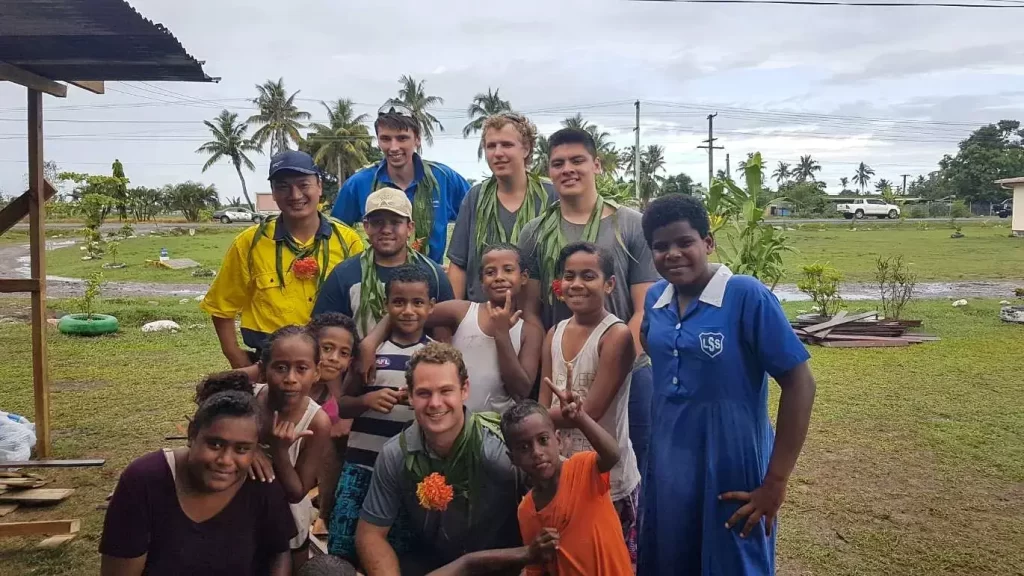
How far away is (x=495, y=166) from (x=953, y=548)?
368 cm

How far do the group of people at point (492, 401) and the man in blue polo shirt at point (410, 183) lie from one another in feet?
1.80

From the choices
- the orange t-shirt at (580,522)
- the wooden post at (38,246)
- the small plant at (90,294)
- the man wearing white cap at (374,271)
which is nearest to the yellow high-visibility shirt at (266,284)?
the man wearing white cap at (374,271)

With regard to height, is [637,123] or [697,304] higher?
[637,123]

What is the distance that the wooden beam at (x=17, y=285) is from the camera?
607 cm

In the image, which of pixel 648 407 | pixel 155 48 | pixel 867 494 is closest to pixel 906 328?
pixel 867 494

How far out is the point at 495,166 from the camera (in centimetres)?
411

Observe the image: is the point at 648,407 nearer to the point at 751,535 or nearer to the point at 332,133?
the point at 751,535

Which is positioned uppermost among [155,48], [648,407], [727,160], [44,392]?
[727,160]

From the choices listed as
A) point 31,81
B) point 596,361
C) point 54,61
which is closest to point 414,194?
point 596,361

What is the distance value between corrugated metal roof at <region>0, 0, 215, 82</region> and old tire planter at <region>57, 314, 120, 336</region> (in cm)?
711

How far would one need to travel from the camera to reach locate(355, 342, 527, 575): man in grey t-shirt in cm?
303

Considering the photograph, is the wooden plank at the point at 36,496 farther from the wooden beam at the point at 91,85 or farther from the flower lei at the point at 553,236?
the flower lei at the point at 553,236

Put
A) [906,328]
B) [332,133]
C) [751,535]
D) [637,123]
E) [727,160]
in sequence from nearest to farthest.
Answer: [751,535] < [906,328] < [637,123] < [727,160] < [332,133]

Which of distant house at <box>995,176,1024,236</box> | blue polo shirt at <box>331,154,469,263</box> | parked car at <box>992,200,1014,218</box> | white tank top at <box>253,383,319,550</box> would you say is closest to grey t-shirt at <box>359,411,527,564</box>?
white tank top at <box>253,383,319,550</box>
